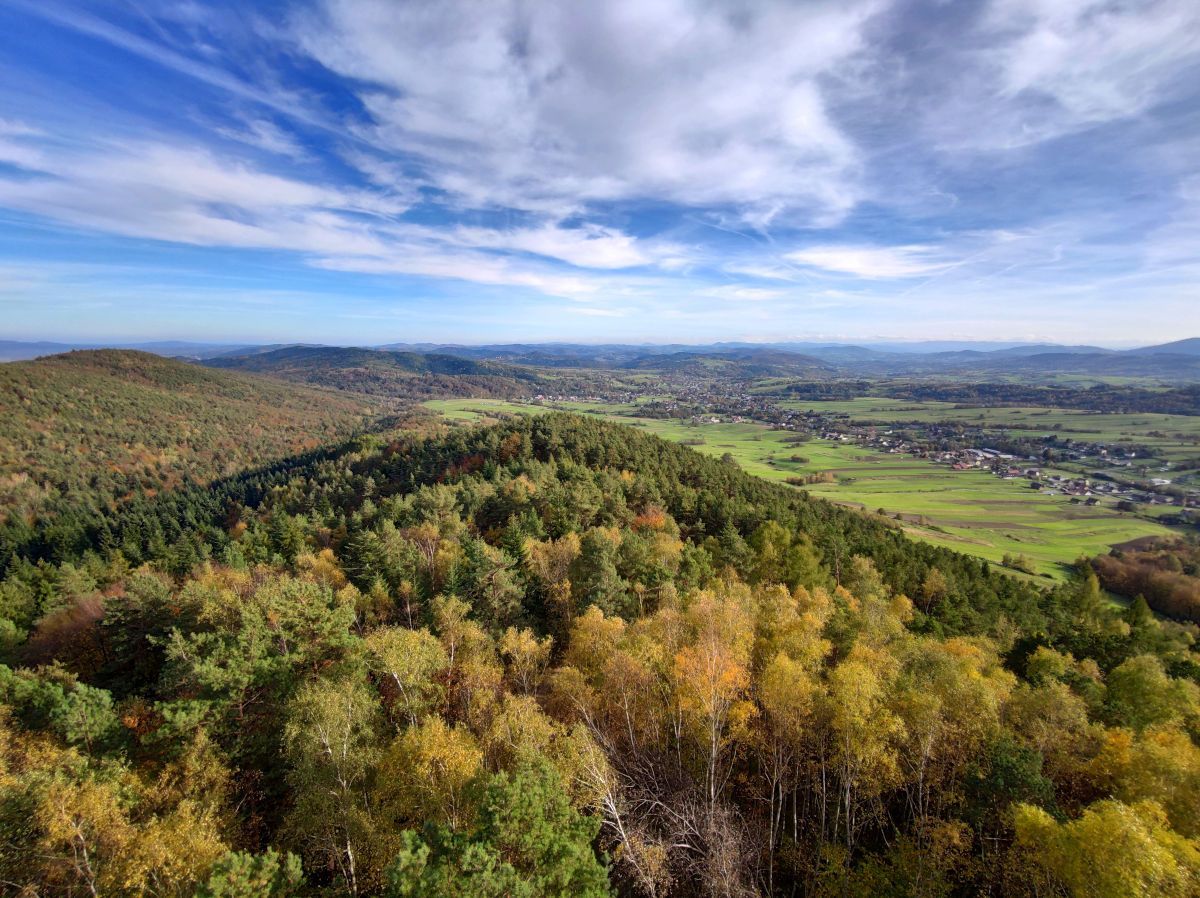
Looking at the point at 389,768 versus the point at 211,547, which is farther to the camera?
the point at 211,547

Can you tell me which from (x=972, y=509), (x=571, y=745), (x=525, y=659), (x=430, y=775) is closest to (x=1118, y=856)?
(x=571, y=745)

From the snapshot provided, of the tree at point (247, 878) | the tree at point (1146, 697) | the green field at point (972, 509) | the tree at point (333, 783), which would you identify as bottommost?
the green field at point (972, 509)

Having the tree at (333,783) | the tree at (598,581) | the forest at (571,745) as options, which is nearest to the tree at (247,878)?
the forest at (571,745)

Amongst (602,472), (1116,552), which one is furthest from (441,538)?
(1116,552)

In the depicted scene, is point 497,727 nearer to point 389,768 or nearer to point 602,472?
point 389,768

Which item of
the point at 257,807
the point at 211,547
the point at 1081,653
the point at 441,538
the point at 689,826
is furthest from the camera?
the point at 211,547

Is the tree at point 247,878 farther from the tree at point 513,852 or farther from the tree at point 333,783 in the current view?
the tree at point 513,852

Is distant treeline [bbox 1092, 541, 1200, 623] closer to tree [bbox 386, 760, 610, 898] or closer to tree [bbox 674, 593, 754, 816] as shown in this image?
tree [bbox 674, 593, 754, 816]

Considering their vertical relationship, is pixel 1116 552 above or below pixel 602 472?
below

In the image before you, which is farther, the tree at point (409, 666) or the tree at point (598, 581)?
the tree at point (598, 581)
